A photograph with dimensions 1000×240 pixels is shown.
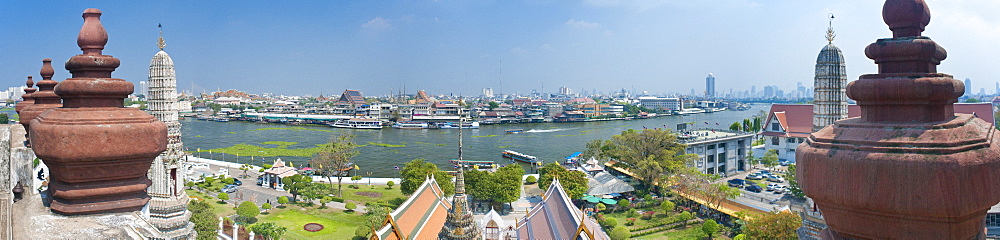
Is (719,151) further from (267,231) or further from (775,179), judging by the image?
(267,231)

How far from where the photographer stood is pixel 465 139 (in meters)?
51.8

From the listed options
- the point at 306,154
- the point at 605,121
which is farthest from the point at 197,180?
the point at 605,121

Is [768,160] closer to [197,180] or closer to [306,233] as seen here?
[306,233]

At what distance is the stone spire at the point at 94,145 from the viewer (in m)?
1.91

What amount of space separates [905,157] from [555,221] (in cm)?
1073

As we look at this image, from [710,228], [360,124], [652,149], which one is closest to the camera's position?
[710,228]

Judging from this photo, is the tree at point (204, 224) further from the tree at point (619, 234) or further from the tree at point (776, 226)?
the tree at point (776, 226)

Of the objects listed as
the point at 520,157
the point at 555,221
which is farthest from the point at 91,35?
the point at 520,157

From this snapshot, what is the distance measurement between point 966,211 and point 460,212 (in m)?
8.21

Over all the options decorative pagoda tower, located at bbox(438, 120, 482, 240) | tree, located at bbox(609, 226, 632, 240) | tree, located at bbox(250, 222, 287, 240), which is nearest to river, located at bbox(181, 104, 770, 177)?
tree, located at bbox(250, 222, 287, 240)

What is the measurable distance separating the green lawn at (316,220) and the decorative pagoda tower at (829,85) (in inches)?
488

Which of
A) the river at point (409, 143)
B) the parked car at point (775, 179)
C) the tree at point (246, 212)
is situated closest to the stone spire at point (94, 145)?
the tree at point (246, 212)

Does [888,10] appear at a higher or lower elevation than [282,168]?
higher

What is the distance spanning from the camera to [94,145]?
1.92 m
